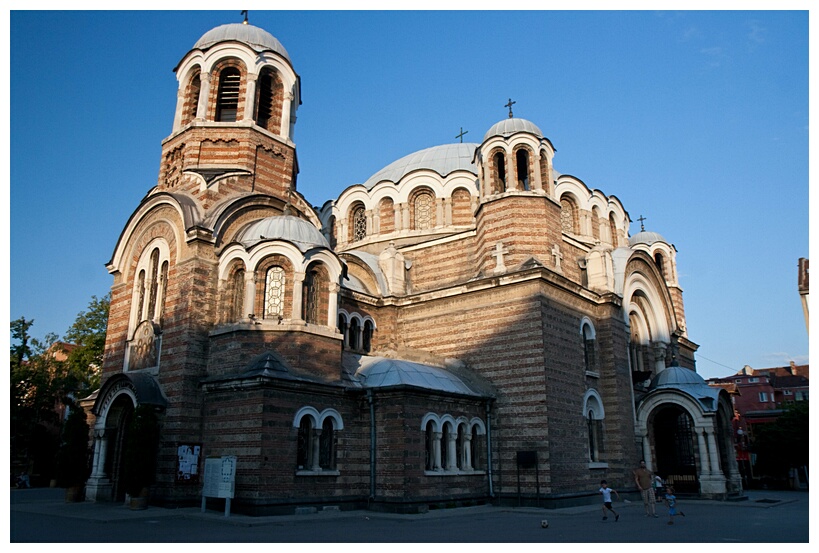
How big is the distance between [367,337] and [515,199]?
622cm

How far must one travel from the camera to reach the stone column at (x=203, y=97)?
65.5 ft

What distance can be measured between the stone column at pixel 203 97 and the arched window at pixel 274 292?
6.66m

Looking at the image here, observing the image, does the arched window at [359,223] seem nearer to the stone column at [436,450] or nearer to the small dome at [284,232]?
the small dome at [284,232]

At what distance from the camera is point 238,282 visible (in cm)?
1655

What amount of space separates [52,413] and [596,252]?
25295 mm

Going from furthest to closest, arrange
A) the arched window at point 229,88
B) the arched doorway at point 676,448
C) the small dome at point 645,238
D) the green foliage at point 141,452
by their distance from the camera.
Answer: the small dome at point 645,238, the arched doorway at point 676,448, the arched window at point 229,88, the green foliage at point 141,452

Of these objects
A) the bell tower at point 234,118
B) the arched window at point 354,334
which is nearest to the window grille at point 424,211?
the bell tower at point 234,118

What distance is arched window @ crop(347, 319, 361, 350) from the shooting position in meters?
19.5

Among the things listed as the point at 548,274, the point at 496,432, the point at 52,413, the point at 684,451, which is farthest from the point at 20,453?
the point at 684,451

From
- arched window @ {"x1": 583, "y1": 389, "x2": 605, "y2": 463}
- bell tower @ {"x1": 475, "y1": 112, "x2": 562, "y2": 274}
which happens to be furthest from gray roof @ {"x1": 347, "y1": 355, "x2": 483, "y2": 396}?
bell tower @ {"x1": 475, "y1": 112, "x2": 562, "y2": 274}

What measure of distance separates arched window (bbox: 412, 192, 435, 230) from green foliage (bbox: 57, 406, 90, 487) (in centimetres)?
1269

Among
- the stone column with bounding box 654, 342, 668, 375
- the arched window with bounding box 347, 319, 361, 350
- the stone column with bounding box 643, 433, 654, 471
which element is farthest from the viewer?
the stone column with bounding box 654, 342, 668, 375

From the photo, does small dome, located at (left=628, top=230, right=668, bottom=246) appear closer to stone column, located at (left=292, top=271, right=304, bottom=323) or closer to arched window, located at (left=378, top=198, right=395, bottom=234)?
arched window, located at (left=378, top=198, right=395, bottom=234)

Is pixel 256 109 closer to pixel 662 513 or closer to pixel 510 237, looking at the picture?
pixel 510 237
